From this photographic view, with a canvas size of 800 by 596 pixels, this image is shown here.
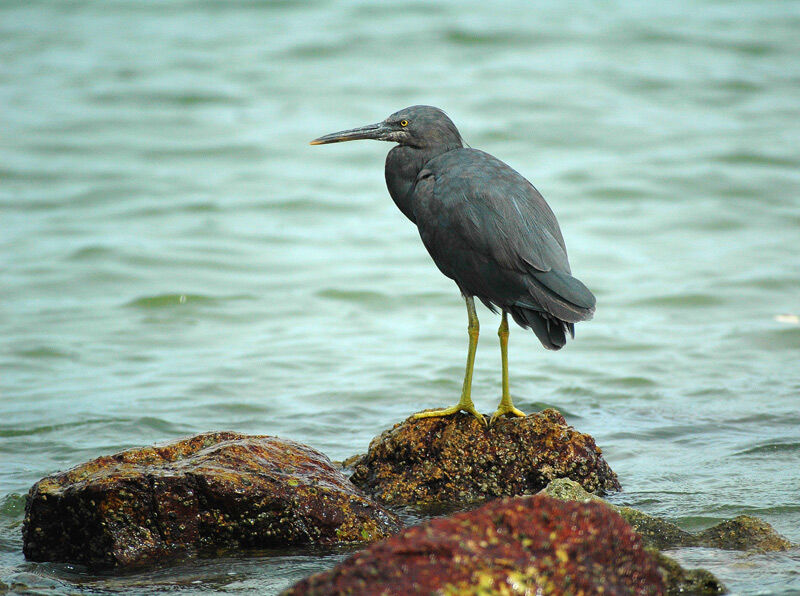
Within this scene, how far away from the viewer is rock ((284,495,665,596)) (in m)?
2.62

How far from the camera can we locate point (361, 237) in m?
11.3

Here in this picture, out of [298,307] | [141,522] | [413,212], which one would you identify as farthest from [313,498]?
[298,307]

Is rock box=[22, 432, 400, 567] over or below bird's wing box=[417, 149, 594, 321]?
below

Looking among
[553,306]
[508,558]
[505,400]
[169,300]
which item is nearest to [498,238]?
[553,306]

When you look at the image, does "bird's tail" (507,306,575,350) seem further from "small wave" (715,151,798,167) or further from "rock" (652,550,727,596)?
"small wave" (715,151,798,167)

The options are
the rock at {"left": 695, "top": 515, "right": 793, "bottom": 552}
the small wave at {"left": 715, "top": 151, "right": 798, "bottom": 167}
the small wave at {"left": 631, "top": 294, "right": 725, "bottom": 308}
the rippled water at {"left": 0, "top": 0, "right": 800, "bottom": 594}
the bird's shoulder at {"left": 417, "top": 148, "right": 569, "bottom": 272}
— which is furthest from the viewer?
the small wave at {"left": 715, "top": 151, "right": 798, "bottom": 167}

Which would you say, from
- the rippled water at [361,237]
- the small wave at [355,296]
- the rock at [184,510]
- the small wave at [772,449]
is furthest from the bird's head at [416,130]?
the small wave at [355,296]

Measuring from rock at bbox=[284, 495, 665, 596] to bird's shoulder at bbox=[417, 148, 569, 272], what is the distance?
188cm

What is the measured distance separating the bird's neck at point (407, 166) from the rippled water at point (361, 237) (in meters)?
1.51

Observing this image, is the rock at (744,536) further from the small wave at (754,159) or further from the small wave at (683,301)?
the small wave at (754,159)

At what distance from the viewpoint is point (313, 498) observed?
13.3 feet

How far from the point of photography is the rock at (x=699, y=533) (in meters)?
3.92

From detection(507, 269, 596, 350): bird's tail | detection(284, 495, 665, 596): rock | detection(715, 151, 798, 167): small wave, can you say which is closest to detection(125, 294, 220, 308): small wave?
detection(507, 269, 596, 350): bird's tail

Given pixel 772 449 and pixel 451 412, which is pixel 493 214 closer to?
pixel 451 412
